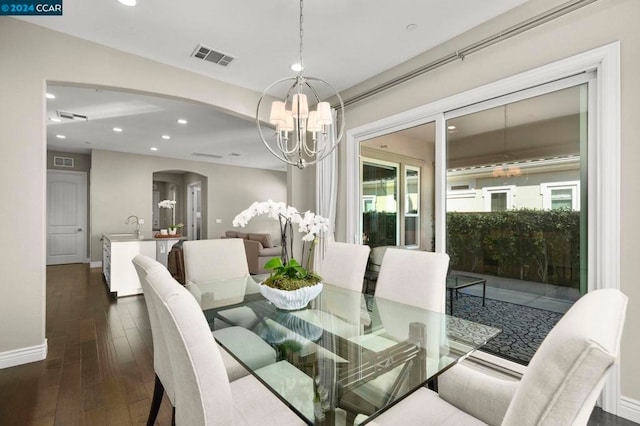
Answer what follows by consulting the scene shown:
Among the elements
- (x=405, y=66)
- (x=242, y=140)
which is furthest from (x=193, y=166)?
(x=405, y=66)

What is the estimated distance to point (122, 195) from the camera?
7629 mm

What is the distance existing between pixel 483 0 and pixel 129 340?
4327 mm

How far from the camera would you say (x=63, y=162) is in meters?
7.68

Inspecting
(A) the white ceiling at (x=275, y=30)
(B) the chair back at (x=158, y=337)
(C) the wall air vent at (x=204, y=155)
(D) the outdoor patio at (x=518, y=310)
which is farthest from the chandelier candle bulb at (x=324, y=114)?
(C) the wall air vent at (x=204, y=155)

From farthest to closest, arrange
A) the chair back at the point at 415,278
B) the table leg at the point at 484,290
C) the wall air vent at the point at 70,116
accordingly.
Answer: the wall air vent at the point at 70,116 → the table leg at the point at 484,290 → the chair back at the point at 415,278

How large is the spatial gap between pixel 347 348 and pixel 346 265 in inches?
44.3

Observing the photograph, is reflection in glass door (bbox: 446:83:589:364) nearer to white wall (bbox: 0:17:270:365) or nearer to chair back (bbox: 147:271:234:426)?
chair back (bbox: 147:271:234:426)

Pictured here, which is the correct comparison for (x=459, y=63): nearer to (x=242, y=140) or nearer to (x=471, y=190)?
(x=471, y=190)

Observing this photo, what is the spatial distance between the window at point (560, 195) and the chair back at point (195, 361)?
8.21 ft

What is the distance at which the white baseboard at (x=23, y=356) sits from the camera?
2.45m

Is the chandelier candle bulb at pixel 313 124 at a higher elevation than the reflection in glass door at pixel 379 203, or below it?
higher

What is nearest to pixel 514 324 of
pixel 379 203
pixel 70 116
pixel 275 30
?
pixel 379 203

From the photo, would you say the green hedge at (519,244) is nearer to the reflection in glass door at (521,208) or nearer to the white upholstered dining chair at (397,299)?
the reflection in glass door at (521,208)

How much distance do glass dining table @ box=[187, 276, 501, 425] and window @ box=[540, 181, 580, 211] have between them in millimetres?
1275
